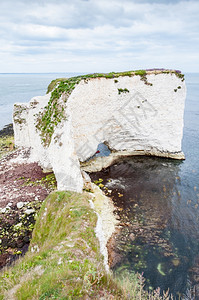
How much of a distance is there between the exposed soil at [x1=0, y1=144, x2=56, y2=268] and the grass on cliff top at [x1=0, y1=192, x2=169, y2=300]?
1960 millimetres

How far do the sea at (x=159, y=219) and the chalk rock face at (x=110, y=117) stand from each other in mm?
3252

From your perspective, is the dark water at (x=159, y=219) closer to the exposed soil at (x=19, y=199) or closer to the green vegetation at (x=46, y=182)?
the green vegetation at (x=46, y=182)

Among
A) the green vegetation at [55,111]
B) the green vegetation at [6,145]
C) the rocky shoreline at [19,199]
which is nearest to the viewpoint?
the rocky shoreline at [19,199]

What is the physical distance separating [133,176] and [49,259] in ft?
54.4

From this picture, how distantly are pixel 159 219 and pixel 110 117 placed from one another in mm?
14567

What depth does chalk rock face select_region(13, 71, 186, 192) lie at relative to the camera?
68.1 feet

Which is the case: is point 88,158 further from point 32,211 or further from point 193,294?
point 193,294

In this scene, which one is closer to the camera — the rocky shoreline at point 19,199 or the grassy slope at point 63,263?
the grassy slope at point 63,263

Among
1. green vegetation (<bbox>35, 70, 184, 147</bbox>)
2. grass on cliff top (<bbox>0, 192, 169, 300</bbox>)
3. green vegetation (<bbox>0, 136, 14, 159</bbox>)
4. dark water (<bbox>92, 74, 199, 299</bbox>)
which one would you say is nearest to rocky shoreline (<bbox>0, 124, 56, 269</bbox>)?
grass on cliff top (<bbox>0, 192, 169, 300</bbox>)

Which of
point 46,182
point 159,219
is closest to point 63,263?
point 159,219

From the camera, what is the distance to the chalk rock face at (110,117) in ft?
68.1

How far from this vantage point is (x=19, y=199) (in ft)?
56.9

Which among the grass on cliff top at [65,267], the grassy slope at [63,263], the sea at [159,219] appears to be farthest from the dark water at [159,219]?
the grassy slope at [63,263]

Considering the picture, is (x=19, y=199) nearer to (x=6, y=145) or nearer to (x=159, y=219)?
(x=159, y=219)
